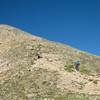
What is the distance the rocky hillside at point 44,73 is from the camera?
1969 inches

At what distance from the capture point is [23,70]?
5944 centimetres

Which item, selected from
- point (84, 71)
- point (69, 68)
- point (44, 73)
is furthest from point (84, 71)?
point (44, 73)

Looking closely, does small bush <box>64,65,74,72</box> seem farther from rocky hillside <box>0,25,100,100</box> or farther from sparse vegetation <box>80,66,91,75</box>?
sparse vegetation <box>80,66,91,75</box>

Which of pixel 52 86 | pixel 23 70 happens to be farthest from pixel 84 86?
pixel 23 70

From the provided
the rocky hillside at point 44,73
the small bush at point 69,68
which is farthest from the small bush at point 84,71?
the small bush at point 69,68

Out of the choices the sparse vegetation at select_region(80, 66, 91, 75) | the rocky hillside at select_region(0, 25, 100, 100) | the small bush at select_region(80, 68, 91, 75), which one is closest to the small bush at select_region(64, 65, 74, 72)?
the rocky hillside at select_region(0, 25, 100, 100)

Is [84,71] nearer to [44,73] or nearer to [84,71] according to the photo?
[84,71]

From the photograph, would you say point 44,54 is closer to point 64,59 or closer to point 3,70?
point 64,59

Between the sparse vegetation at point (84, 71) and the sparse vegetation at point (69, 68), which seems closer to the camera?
the sparse vegetation at point (69, 68)

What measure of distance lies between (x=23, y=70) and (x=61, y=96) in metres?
13.6

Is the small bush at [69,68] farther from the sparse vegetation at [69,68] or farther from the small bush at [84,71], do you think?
the small bush at [84,71]

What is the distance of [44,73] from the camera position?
57.1m

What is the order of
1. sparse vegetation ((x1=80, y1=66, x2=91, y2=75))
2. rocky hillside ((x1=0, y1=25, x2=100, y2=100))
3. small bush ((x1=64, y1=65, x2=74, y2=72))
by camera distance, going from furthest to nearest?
sparse vegetation ((x1=80, y1=66, x2=91, y2=75)) < small bush ((x1=64, y1=65, x2=74, y2=72)) < rocky hillside ((x1=0, y1=25, x2=100, y2=100))

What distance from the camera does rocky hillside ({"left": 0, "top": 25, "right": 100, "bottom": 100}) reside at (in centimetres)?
5000
